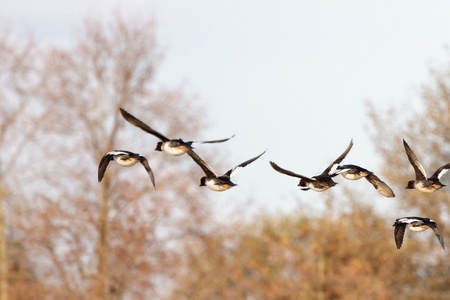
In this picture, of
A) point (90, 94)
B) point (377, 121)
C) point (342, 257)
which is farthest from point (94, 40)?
point (342, 257)

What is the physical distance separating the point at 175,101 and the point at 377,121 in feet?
19.5

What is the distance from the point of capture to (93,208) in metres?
20.8

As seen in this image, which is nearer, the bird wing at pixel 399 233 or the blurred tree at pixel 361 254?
the bird wing at pixel 399 233

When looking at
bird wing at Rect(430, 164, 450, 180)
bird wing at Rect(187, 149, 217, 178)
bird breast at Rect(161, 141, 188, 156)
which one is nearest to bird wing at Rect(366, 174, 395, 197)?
bird wing at Rect(430, 164, 450, 180)

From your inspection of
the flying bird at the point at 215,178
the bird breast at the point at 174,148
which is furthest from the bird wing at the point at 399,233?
the bird breast at the point at 174,148

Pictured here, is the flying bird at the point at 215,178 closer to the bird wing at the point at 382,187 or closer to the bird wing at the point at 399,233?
the bird wing at the point at 382,187

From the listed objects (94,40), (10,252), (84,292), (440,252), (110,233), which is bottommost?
(440,252)

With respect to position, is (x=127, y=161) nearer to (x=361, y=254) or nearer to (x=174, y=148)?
(x=174, y=148)

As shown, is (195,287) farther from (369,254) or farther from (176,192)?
(369,254)

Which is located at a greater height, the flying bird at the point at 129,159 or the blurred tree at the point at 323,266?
the blurred tree at the point at 323,266

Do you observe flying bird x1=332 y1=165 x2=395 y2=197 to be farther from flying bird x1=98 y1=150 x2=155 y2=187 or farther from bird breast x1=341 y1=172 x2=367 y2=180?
flying bird x1=98 y1=150 x2=155 y2=187

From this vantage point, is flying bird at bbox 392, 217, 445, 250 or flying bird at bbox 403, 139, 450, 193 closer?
flying bird at bbox 392, 217, 445, 250

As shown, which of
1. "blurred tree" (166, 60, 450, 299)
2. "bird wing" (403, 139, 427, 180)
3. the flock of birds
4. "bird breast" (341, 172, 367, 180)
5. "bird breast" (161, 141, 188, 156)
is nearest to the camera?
"bird breast" (161, 141, 188, 156)

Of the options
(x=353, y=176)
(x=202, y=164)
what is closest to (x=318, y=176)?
(x=353, y=176)
